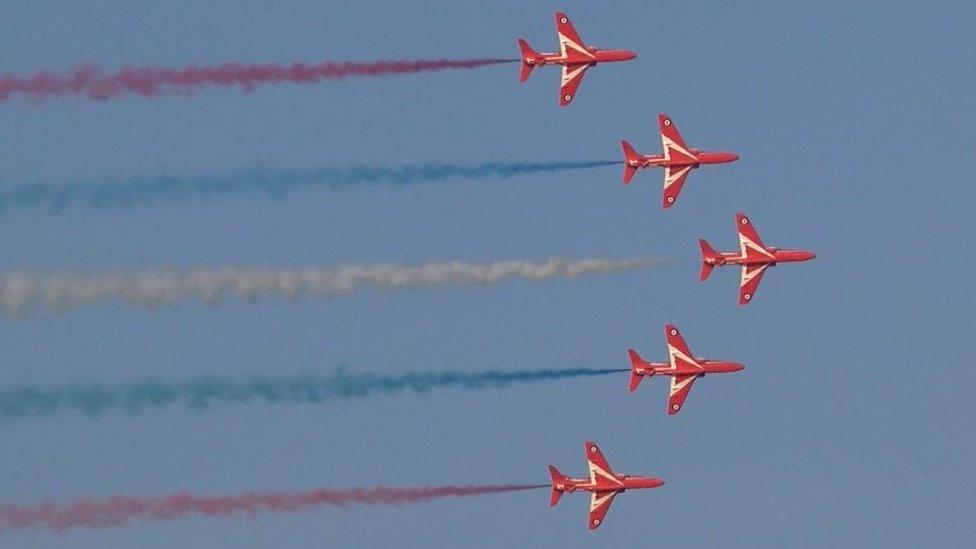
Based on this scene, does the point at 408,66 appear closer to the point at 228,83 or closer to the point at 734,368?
the point at 228,83

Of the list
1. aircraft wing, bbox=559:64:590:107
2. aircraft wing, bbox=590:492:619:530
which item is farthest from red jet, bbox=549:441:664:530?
aircraft wing, bbox=559:64:590:107

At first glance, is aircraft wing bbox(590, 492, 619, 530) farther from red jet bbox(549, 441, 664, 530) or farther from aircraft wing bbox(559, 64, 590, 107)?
aircraft wing bbox(559, 64, 590, 107)

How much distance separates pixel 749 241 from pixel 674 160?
170 inches

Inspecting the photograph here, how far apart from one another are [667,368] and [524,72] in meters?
11.8

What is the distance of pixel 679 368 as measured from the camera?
84438 millimetres

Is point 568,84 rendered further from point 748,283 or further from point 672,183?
point 748,283

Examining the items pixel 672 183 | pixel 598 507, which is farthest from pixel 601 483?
pixel 672 183

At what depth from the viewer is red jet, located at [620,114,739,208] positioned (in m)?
82.2

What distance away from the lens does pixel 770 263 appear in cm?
8519

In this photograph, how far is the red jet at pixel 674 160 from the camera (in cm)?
8225

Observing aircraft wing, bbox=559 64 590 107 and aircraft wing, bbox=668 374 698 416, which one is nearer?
aircraft wing, bbox=559 64 590 107

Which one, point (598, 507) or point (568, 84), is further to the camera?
point (598, 507)

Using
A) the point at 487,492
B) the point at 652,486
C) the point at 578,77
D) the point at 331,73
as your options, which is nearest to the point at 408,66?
the point at 331,73

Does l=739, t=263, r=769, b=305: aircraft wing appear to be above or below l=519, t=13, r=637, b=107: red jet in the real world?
below
